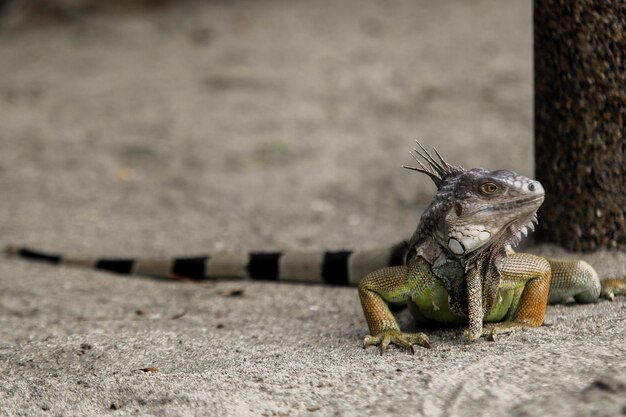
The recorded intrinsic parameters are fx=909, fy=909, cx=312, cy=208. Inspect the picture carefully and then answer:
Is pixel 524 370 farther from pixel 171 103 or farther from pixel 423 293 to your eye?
pixel 171 103

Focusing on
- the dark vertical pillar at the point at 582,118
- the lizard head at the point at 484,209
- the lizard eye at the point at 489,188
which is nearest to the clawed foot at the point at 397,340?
the lizard head at the point at 484,209

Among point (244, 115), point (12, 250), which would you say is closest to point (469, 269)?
point (12, 250)

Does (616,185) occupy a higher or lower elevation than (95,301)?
higher

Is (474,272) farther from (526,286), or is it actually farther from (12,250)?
(12,250)

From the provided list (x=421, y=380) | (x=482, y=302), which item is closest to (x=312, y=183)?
(x=482, y=302)

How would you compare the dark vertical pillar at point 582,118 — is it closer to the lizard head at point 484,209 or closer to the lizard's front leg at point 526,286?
the lizard's front leg at point 526,286

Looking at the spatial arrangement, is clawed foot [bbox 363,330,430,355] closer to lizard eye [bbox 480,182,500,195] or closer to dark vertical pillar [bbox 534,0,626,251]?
lizard eye [bbox 480,182,500,195]

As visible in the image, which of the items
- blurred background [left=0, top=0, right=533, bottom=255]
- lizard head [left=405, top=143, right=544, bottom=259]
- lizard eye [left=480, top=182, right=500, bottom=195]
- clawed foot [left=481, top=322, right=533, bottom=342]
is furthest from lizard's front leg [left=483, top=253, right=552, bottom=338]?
blurred background [left=0, top=0, right=533, bottom=255]
